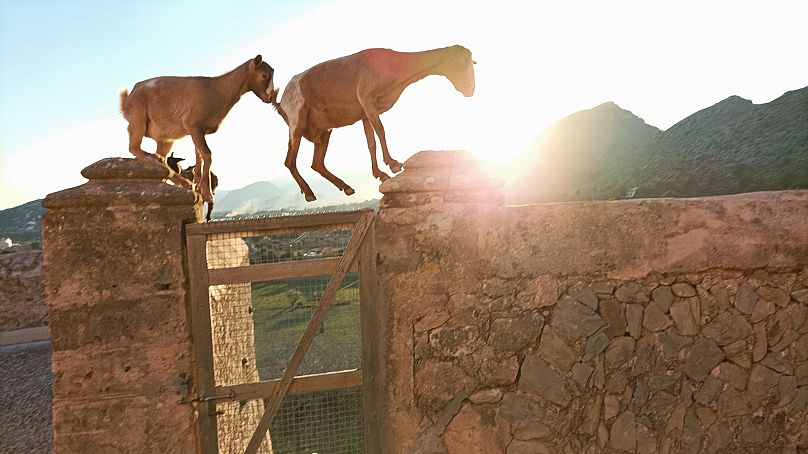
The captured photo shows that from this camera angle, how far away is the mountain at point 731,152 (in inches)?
250

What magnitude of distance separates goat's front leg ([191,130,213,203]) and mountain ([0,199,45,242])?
21811 mm

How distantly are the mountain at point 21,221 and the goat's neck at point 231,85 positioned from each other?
71.5 feet

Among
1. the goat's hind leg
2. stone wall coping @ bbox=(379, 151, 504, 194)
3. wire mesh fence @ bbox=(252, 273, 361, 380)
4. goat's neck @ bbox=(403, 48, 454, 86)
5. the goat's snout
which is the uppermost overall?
goat's neck @ bbox=(403, 48, 454, 86)

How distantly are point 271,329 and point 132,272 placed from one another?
14.7ft

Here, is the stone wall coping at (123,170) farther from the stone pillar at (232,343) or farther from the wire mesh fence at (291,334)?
the wire mesh fence at (291,334)

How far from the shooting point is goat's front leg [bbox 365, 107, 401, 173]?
3.18 meters

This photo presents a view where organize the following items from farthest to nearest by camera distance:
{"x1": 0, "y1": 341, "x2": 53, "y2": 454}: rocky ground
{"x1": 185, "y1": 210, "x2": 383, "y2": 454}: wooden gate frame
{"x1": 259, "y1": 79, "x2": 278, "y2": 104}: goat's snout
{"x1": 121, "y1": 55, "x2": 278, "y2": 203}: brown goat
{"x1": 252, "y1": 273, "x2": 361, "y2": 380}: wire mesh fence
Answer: {"x1": 0, "y1": 341, "x2": 53, "y2": 454}: rocky ground
{"x1": 252, "y1": 273, "x2": 361, "y2": 380}: wire mesh fence
{"x1": 259, "y1": 79, "x2": 278, "y2": 104}: goat's snout
{"x1": 121, "y1": 55, "x2": 278, "y2": 203}: brown goat
{"x1": 185, "y1": 210, "x2": 383, "y2": 454}: wooden gate frame

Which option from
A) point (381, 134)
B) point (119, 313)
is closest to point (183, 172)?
point (119, 313)

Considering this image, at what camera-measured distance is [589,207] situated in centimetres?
297

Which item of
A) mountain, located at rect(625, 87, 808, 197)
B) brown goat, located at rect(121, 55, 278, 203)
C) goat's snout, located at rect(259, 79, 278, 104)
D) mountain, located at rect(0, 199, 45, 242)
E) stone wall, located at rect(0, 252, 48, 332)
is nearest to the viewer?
brown goat, located at rect(121, 55, 278, 203)

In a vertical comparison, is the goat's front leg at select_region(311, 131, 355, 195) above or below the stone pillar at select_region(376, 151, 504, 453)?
above

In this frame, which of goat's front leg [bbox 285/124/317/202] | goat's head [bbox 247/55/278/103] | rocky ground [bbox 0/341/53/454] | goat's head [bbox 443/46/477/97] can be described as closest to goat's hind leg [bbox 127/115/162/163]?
goat's head [bbox 247/55/278/103]

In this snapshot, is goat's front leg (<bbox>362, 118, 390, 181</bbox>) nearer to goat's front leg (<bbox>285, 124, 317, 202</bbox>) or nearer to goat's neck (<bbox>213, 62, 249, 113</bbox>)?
goat's front leg (<bbox>285, 124, 317, 202</bbox>)

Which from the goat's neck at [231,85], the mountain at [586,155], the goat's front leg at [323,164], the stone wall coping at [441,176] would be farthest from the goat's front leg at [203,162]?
the mountain at [586,155]
